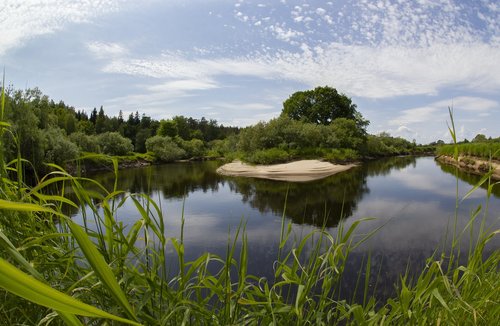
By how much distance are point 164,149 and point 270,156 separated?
22174mm

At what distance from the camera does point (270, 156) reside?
2869 cm

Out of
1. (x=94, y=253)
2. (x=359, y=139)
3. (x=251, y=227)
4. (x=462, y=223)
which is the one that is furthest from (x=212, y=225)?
(x=359, y=139)

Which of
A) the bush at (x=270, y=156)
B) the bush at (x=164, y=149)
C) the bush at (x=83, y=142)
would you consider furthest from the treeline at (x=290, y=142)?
the bush at (x=164, y=149)

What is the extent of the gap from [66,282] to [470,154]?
31.9 m

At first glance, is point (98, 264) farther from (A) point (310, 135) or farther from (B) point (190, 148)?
(B) point (190, 148)

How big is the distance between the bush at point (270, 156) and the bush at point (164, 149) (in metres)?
20.2

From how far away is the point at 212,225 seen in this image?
9164 mm

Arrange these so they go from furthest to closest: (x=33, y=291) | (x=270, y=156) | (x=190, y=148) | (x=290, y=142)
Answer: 1. (x=190, y=148)
2. (x=290, y=142)
3. (x=270, y=156)
4. (x=33, y=291)

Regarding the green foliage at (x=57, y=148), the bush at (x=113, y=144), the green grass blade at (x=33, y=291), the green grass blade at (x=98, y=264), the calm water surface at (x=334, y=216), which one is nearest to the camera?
the green grass blade at (x=33, y=291)

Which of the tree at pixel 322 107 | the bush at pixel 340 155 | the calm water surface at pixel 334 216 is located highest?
the tree at pixel 322 107

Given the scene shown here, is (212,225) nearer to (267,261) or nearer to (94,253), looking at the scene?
(267,261)

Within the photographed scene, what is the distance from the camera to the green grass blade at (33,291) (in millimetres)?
319

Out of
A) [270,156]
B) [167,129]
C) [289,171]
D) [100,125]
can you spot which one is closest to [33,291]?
[289,171]

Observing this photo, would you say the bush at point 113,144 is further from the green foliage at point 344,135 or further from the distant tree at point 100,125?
the green foliage at point 344,135
